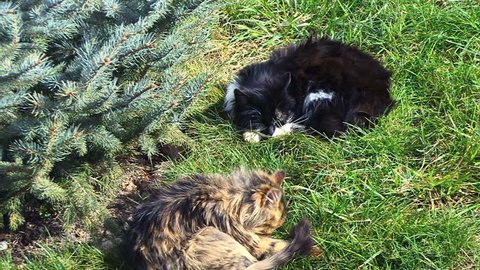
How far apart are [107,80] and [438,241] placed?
2010 mm

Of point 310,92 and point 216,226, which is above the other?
point 216,226

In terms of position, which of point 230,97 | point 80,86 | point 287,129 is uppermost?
point 80,86

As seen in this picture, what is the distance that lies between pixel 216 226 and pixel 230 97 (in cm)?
146

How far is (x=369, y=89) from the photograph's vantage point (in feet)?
14.5

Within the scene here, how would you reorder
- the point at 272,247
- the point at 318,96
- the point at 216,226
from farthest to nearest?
the point at 318,96 → the point at 272,247 → the point at 216,226

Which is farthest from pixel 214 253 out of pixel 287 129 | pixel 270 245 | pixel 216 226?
pixel 287 129

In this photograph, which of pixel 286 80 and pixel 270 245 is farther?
pixel 286 80

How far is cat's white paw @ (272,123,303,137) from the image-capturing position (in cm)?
441

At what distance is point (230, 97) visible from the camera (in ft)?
15.3

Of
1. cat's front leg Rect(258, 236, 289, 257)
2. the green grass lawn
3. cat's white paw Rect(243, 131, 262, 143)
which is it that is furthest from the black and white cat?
cat's front leg Rect(258, 236, 289, 257)

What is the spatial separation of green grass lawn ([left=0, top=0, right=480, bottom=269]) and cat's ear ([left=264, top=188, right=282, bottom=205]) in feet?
0.76

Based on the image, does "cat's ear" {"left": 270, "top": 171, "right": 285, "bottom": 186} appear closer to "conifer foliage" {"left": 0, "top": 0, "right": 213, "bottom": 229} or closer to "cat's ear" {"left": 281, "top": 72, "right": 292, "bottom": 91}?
"conifer foliage" {"left": 0, "top": 0, "right": 213, "bottom": 229}

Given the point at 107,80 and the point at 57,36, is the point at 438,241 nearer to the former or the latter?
the point at 107,80

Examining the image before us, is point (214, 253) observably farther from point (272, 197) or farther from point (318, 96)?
point (318, 96)
